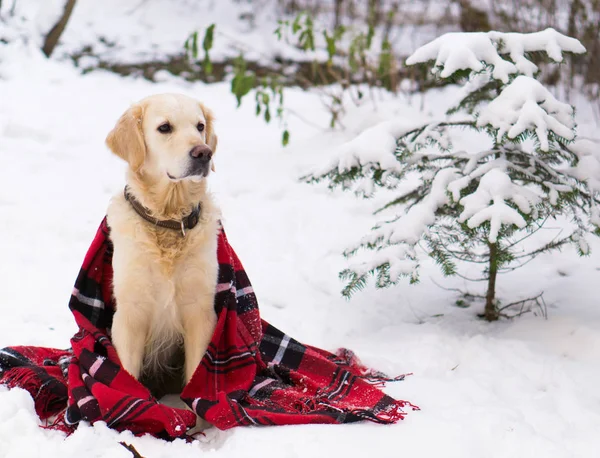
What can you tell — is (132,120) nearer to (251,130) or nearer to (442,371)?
(442,371)

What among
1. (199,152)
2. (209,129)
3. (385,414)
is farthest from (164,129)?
(385,414)

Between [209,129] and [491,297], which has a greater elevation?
[209,129]

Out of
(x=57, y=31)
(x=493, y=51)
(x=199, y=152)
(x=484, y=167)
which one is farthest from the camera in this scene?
(x=57, y=31)

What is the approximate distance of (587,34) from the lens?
5578 millimetres

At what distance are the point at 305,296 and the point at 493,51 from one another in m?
1.63

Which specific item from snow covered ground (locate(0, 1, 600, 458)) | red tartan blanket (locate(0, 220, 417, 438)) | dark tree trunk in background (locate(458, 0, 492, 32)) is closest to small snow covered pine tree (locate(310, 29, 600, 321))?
snow covered ground (locate(0, 1, 600, 458))

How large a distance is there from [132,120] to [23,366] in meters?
1.02

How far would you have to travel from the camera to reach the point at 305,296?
3701mm

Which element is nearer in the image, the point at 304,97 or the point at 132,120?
the point at 132,120

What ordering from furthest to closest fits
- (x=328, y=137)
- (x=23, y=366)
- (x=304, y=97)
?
(x=304, y=97)
(x=328, y=137)
(x=23, y=366)

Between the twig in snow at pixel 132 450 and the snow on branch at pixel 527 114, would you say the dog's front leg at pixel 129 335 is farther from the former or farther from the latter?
the snow on branch at pixel 527 114

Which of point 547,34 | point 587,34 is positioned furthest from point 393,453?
point 587,34

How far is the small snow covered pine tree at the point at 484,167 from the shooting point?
2717mm

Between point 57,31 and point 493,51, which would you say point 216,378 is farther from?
point 57,31
